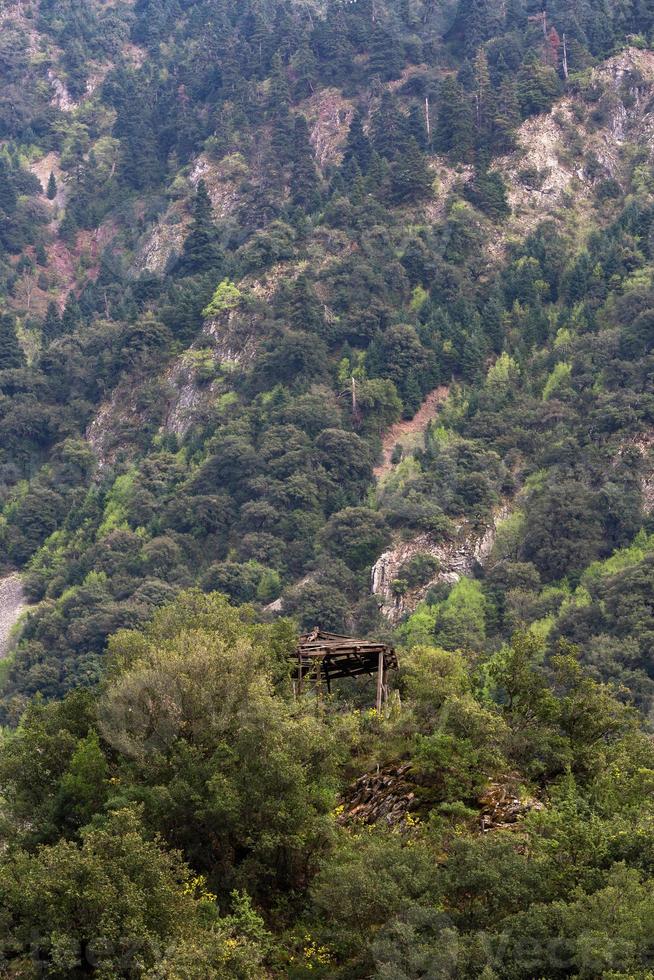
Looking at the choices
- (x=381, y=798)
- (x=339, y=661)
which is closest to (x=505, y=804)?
(x=381, y=798)

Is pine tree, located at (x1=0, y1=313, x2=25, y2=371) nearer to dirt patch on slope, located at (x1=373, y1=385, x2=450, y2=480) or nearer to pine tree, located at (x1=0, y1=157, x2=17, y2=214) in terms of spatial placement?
pine tree, located at (x1=0, y1=157, x2=17, y2=214)

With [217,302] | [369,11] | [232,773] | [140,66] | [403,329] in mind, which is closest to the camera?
[232,773]

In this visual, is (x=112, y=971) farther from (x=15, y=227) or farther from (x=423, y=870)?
(x=15, y=227)

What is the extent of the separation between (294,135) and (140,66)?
29.0m

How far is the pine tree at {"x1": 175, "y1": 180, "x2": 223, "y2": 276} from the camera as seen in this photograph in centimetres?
8462

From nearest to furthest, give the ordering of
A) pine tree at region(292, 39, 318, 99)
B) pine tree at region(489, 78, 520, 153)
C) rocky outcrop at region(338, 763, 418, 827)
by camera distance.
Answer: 1. rocky outcrop at region(338, 763, 418, 827)
2. pine tree at region(489, 78, 520, 153)
3. pine tree at region(292, 39, 318, 99)

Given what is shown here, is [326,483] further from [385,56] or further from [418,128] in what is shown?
[385,56]

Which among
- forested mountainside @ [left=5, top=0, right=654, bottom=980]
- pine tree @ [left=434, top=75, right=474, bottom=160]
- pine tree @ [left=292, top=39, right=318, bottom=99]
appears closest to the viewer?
forested mountainside @ [left=5, top=0, right=654, bottom=980]

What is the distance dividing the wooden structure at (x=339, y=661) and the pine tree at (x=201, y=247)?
56559 millimetres

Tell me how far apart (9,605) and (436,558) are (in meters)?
24.3

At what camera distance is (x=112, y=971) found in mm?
18297

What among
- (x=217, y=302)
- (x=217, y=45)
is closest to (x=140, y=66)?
(x=217, y=45)

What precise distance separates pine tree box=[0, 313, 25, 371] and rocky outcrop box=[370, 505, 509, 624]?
110 feet

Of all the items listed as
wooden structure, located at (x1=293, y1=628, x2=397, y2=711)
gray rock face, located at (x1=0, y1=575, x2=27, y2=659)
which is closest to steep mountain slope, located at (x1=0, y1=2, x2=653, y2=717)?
gray rock face, located at (x1=0, y1=575, x2=27, y2=659)
